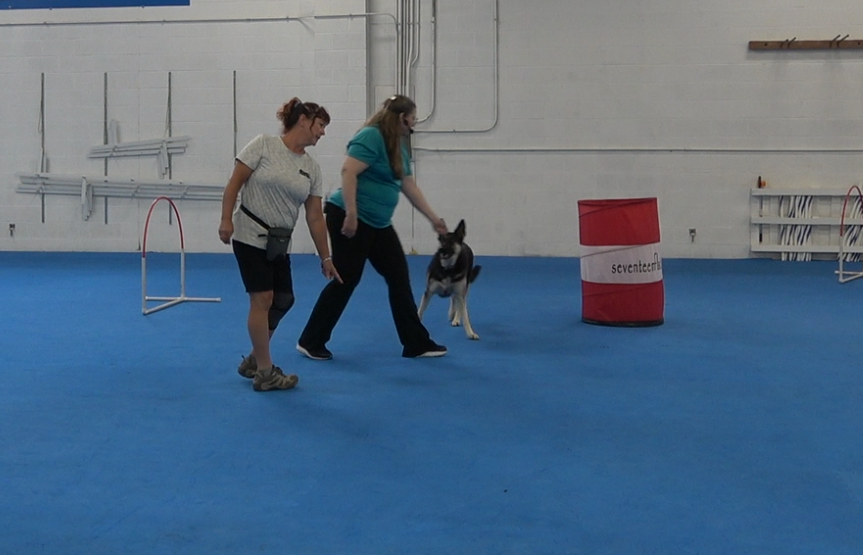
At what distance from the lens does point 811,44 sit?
10.9 meters

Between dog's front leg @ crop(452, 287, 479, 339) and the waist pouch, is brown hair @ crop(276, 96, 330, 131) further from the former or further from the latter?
dog's front leg @ crop(452, 287, 479, 339)

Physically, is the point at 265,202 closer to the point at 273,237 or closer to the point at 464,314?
the point at 273,237

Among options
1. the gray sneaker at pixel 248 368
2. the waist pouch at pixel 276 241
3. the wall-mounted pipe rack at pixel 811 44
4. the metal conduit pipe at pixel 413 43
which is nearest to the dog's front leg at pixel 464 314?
the gray sneaker at pixel 248 368

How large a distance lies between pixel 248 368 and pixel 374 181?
126cm

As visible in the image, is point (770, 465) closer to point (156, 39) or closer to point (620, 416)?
point (620, 416)

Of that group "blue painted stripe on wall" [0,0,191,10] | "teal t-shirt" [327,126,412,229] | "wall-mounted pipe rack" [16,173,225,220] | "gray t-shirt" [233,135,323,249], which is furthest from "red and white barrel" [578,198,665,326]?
"blue painted stripe on wall" [0,0,191,10]

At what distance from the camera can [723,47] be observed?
11.1m

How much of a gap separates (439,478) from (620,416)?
3.72ft

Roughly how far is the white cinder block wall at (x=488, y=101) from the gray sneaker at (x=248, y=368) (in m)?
7.33

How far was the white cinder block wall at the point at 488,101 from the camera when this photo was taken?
1109cm

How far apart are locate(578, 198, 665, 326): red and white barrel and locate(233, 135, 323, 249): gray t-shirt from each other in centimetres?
268

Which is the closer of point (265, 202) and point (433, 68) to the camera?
point (265, 202)

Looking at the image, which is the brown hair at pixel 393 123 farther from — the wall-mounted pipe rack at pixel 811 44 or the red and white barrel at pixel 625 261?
the wall-mounted pipe rack at pixel 811 44

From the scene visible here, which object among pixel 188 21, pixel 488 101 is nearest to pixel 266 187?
pixel 488 101
